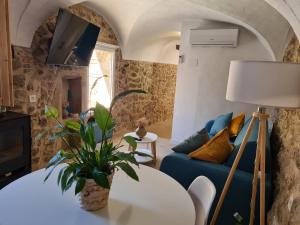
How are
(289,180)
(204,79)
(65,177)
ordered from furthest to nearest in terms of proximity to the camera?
(204,79), (289,180), (65,177)

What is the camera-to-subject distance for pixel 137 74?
530 cm

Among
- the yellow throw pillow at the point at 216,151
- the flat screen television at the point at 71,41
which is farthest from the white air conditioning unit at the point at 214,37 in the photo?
the yellow throw pillow at the point at 216,151

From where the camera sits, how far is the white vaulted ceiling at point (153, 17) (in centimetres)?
258

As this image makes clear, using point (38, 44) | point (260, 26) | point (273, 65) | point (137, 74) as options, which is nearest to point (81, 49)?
point (38, 44)

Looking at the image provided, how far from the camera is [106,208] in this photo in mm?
1133

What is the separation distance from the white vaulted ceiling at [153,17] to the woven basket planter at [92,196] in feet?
7.41

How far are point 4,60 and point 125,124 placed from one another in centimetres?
332

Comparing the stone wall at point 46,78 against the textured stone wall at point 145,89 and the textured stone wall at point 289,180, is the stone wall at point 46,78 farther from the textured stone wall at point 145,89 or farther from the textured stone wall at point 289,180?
the textured stone wall at point 289,180

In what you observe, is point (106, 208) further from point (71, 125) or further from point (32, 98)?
point (32, 98)

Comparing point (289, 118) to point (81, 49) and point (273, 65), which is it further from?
point (81, 49)

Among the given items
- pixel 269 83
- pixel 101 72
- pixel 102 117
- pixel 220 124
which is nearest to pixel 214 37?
pixel 220 124

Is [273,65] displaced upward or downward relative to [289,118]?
upward

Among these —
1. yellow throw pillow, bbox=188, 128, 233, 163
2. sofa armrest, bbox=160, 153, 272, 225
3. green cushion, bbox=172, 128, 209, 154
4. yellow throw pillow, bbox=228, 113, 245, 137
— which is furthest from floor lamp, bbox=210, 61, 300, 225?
yellow throw pillow, bbox=228, 113, 245, 137

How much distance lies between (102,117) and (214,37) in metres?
3.26
